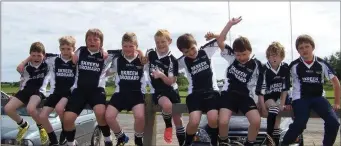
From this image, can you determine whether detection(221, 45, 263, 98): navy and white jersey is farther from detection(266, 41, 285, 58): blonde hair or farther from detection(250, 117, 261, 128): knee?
detection(250, 117, 261, 128): knee

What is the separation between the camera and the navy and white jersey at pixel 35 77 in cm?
652

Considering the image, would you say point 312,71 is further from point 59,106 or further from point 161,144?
point 161,144

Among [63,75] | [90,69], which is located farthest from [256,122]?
[63,75]

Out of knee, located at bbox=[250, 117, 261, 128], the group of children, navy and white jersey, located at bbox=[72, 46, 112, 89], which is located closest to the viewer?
knee, located at bbox=[250, 117, 261, 128]

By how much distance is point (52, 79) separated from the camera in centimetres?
636

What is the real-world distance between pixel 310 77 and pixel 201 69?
1.49 m

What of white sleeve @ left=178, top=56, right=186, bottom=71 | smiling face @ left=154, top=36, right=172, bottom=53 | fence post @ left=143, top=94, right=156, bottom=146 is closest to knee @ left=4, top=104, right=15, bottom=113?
fence post @ left=143, top=94, right=156, bottom=146

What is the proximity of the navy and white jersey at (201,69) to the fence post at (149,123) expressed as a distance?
2.05ft

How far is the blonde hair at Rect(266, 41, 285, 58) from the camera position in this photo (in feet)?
18.8

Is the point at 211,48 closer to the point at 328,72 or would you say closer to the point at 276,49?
the point at 276,49

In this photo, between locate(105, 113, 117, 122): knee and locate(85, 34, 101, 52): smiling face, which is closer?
locate(105, 113, 117, 122): knee

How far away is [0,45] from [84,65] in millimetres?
1711

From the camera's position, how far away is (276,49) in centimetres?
574

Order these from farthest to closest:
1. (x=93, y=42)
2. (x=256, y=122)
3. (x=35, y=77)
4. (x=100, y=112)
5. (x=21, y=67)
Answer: (x=35, y=77)
(x=21, y=67)
(x=93, y=42)
(x=100, y=112)
(x=256, y=122)
